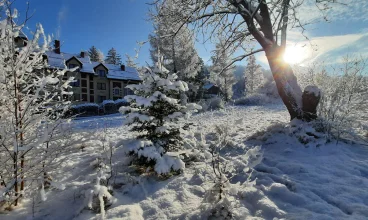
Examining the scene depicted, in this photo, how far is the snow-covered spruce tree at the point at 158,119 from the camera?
11.9ft

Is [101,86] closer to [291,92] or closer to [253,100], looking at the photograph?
[253,100]

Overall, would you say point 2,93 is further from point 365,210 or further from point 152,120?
point 365,210

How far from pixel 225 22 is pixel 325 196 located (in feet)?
20.7

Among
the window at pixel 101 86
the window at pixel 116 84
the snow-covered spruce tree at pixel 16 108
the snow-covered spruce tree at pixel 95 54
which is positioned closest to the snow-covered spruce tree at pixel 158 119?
the snow-covered spruce tree at pixel 16 108

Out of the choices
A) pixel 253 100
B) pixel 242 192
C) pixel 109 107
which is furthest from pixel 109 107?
pixel 242 192

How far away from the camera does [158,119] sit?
404 cm

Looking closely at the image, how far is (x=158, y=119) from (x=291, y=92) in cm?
442

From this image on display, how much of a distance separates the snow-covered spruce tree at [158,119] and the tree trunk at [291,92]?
12.2 feet

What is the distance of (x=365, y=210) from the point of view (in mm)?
2674

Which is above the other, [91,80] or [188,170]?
[91,80]

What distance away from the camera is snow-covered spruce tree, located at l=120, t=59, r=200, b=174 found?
3639 millimetres

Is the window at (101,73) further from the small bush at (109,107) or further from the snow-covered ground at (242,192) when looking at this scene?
the snow-covered ground at (242,192)

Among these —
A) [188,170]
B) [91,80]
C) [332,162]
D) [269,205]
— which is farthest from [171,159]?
[91,80]

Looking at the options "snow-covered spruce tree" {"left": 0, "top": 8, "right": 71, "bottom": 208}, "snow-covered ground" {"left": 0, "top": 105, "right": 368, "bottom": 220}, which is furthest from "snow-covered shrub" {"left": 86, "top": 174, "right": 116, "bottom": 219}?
"snow-covered spruce tree" {"left": 0, "top": 8, "right": 71, "bottom": 208}
